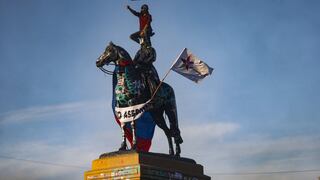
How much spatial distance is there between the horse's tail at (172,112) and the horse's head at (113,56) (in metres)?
2.62

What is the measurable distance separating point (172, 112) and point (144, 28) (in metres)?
4.55

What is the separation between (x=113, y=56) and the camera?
27.8 meters

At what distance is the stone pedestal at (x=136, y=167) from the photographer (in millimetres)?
25516

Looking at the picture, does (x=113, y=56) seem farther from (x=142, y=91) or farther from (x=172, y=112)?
(x=172, y=112)

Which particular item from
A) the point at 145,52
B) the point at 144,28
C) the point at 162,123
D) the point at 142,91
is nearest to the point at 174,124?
the point at 162,123

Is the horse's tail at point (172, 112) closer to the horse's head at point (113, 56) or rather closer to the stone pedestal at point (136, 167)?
the stone pedestal at point (136, 167)

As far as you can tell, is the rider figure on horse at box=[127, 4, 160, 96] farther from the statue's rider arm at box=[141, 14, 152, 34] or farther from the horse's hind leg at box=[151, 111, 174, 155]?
the horse's hind leg at box=[151, 111, 174, 155]

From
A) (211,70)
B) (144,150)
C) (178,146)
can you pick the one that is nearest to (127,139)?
(144,150)

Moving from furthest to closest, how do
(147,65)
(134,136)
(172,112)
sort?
(172,112)
(147,65)
(134,136)

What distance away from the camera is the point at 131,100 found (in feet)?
89.5

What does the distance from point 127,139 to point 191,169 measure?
138 inches

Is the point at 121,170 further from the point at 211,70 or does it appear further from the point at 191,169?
the point at 211,70

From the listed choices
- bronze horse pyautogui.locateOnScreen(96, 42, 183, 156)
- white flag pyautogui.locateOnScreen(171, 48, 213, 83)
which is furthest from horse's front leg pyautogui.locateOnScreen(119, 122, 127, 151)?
white flag pyautogui.locateOnScreen(171, 48, 213, 83)

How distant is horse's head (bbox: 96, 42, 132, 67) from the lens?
91.1 ft
